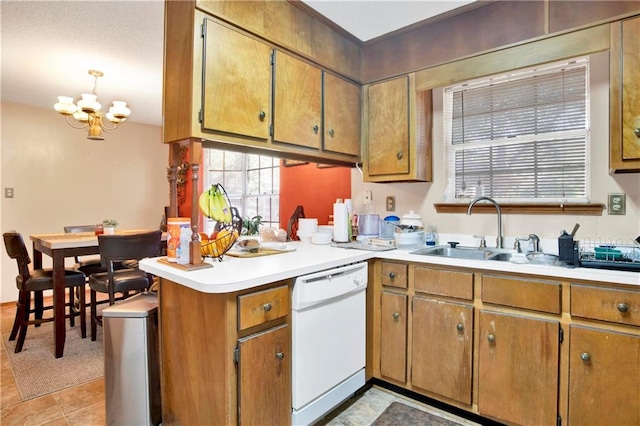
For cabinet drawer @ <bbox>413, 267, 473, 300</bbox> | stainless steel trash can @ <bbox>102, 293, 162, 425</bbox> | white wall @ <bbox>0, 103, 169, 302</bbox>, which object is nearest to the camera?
stainless steel trash can @ <bbox>102, 293, 162, 425</bbox>

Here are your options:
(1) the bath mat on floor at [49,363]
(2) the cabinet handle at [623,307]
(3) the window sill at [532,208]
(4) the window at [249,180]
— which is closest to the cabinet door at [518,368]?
(2) the cabinet handle at [623,307]

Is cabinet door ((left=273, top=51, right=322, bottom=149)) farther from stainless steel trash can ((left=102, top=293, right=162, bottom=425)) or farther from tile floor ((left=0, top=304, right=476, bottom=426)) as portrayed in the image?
tile floor ((left=0, top=304, right=476, bottom=426))

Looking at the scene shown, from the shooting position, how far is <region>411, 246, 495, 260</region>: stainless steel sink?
208 cm

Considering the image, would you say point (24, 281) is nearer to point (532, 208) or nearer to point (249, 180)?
point (249, 180)

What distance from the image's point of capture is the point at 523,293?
1.60m

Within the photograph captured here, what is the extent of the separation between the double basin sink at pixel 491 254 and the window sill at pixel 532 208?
0.27 meters

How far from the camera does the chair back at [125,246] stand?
261 centimetres

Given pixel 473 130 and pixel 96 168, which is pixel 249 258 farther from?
pixel 96 168

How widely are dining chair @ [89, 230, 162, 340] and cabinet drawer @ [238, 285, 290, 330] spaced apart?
1800 millimetres

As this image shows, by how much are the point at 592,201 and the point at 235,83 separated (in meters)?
2.09

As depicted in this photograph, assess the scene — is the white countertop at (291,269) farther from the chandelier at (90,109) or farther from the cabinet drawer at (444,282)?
the chandelier at (90,109)

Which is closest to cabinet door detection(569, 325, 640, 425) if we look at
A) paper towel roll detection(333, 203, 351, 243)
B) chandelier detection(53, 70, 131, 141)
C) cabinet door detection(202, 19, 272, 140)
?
paper towel roll detection(333, 203, 351, 243)

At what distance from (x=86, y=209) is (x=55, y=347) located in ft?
8.81

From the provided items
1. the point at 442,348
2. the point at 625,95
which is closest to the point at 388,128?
the point at 625,95
